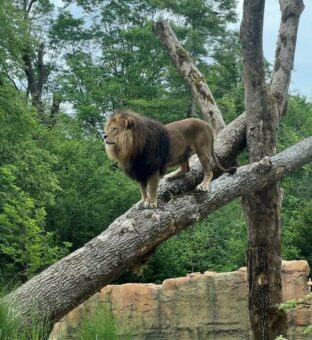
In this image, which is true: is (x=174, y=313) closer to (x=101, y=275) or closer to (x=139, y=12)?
(x=101, y=275)

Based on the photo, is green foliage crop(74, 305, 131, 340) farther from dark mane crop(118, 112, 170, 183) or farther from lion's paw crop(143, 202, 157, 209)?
dark mane crop(118, 112, 170, 183)

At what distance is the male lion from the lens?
681 centimetres

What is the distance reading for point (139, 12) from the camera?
31.5 m

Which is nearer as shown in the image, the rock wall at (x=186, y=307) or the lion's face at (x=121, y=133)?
the lion's face at (x=121, y=133)

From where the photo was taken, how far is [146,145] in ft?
22.8

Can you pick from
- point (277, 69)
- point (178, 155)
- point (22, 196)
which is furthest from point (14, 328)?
point (22, 196)

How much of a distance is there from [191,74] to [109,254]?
433cm

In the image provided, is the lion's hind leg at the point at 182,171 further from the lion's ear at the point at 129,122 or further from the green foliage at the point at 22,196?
the green foliage at the point at 22,196

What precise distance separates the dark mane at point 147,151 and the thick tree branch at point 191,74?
2.95m

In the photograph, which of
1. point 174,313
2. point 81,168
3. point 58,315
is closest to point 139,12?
point 81,168

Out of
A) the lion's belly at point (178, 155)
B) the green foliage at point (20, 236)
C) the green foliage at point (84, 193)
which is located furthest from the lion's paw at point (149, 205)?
the green foliage at point (84, 193)

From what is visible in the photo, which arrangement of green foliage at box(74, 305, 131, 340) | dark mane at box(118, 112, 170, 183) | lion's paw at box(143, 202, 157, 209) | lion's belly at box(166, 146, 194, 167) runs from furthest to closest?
lion's belly at box(166, 146, 194, 167) < lion's paw at box(143, 202, 157, 209) < dark mane at box(118, 112, 170, 183) < green foliage at box(74, 305, 131, 340)

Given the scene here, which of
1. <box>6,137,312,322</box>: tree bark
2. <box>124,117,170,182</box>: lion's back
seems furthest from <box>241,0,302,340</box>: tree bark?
<box>124,117,170,182</box>: lion's back

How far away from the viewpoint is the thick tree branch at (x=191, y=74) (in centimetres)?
1011
